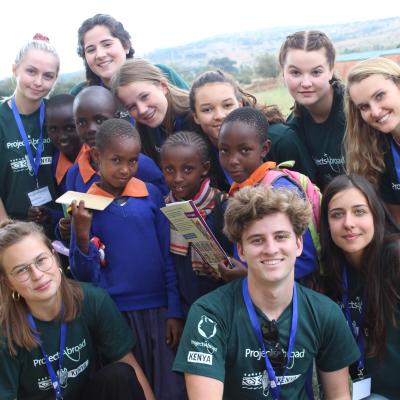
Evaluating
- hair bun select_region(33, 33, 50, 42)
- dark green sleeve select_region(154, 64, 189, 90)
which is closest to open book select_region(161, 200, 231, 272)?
dark green sleeve select_region(154, 64, 189, 90)

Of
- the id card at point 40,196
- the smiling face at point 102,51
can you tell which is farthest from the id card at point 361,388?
the smiling face at point 102,51

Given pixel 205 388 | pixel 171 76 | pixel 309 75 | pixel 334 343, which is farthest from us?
pixel 171 76

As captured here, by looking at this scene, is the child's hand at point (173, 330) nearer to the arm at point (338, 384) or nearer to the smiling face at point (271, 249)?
the smiling face at point (271, 249)

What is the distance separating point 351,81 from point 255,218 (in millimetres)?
1497

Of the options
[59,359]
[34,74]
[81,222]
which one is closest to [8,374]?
[59,359]

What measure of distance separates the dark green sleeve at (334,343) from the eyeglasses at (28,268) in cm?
154

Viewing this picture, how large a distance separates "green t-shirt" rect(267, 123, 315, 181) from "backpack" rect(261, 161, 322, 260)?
0.69m

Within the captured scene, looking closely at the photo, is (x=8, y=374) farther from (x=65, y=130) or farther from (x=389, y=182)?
(x=389, y=182)

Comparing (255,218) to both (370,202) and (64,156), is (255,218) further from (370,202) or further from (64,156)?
(64,156)

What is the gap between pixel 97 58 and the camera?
4547mm

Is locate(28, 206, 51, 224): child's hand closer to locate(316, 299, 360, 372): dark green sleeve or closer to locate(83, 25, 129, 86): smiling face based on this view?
locate(83, 25, 129, 86): smiling face

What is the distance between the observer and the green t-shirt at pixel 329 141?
3.96 metres

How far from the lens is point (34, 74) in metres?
4.38

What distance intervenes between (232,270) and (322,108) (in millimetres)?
1620
